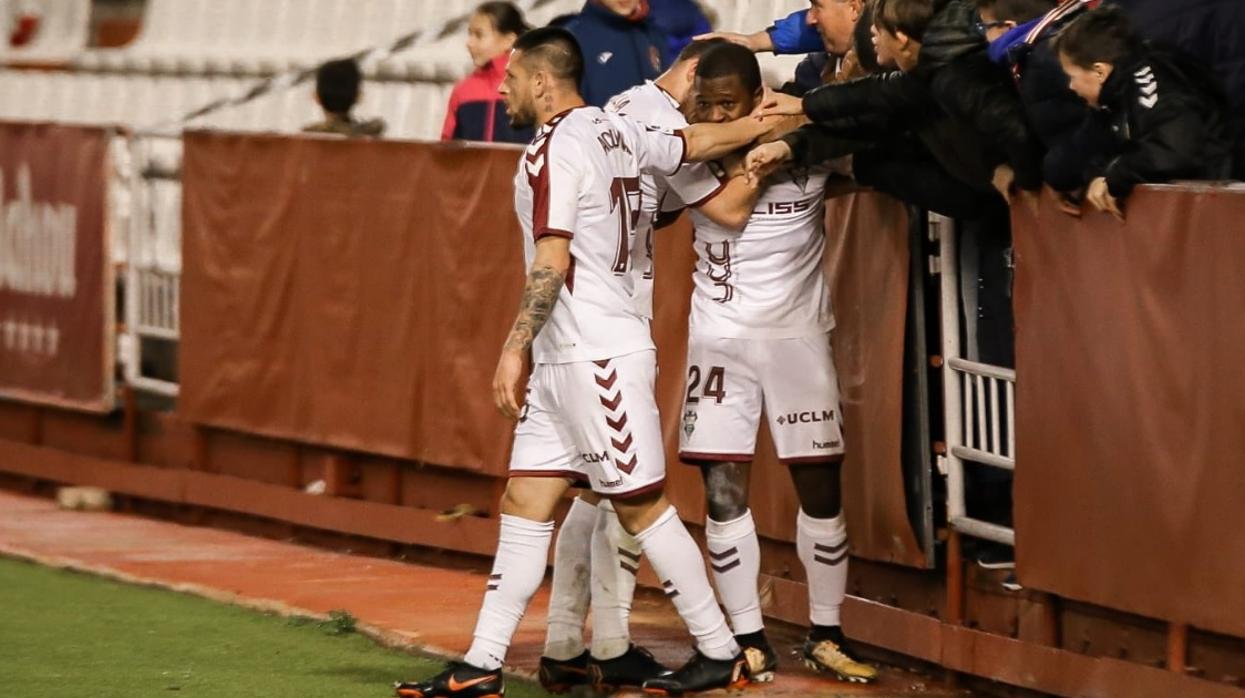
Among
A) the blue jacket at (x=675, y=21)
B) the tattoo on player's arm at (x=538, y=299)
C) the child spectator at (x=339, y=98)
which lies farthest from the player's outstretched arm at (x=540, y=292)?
the child spectator at (x=339, y=98)

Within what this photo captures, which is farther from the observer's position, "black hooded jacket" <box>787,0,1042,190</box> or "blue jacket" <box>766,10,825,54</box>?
"blue jacket" <box>766,10,825,54</box>

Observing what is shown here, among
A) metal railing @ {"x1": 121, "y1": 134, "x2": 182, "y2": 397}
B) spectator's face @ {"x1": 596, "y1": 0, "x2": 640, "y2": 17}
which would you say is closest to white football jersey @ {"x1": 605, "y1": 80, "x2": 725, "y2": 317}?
spectator's face @ {"x1": 596, "y1": 0, "x2": 640, "y2": 17}

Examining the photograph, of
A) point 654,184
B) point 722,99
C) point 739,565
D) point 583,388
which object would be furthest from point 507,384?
point 722,99

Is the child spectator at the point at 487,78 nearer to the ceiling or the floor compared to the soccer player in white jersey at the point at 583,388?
nearer to the ceiling

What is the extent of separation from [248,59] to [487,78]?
6.64 m

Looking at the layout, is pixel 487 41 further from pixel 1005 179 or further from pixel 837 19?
pixel 1005 179

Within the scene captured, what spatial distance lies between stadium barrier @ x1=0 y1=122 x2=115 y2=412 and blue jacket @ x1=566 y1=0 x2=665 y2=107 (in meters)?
3.94

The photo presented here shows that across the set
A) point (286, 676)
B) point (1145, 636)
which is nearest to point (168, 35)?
point (286, 676)

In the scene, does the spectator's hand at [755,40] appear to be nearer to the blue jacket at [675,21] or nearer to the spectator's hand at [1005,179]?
the spectator's hand at [1005,179]

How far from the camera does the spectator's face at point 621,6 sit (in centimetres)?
1040

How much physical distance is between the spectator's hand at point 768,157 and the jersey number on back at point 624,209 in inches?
17.2

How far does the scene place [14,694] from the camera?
7664 mm

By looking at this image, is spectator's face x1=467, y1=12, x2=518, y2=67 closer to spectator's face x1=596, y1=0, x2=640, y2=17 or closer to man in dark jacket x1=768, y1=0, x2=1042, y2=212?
spectator's face x1=596, y1=0, x2=640, y2=17

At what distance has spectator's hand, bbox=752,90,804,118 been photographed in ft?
25.3
